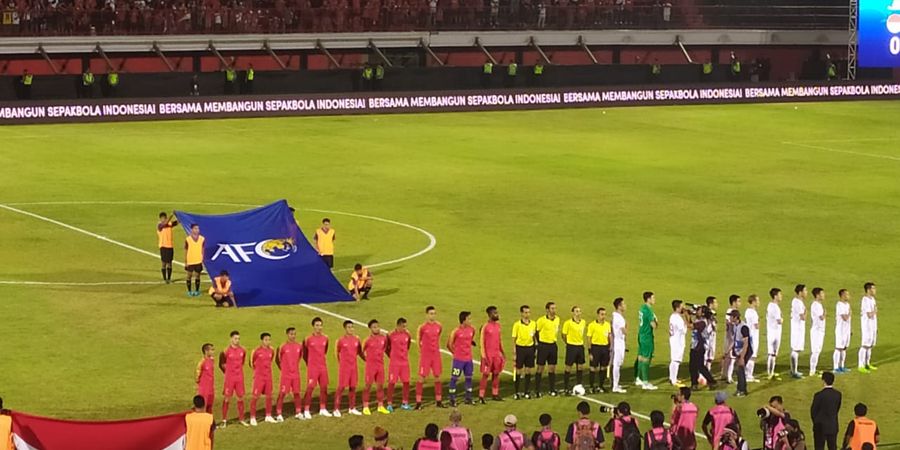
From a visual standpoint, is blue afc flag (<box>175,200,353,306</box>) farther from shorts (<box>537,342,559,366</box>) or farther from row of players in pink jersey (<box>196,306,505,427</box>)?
shorts (<box>537,342,559,366</box>)

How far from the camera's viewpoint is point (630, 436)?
19938 millimetres

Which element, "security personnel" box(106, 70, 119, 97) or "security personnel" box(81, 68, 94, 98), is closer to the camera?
"security personnel" box(81, 68, 94, 98)

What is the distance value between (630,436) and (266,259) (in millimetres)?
15313

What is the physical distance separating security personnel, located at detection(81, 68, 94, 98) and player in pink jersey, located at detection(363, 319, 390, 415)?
39927mm

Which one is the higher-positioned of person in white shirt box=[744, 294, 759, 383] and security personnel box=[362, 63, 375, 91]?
security personnel box=[362, 63, 375, 91]

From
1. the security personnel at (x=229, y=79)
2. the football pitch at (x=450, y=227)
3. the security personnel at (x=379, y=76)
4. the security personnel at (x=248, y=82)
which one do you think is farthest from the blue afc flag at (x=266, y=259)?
the security personnel at (x=379, y=76)

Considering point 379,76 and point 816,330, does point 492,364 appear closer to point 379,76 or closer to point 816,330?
point 816,330

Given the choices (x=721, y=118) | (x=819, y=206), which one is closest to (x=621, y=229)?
(x=819, y=206)

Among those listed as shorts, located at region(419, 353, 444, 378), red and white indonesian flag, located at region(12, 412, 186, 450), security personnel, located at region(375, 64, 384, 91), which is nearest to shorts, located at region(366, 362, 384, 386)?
shorts, located at region(419, 353, 444, 378)

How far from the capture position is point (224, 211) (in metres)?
44.2

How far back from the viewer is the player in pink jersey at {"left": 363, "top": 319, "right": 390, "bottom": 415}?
2503 cm

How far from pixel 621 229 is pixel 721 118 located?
26.7 metres

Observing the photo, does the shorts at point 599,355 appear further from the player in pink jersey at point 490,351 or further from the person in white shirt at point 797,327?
the person in white shirt at point 797,327

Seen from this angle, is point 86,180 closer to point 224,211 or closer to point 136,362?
point 224,211
